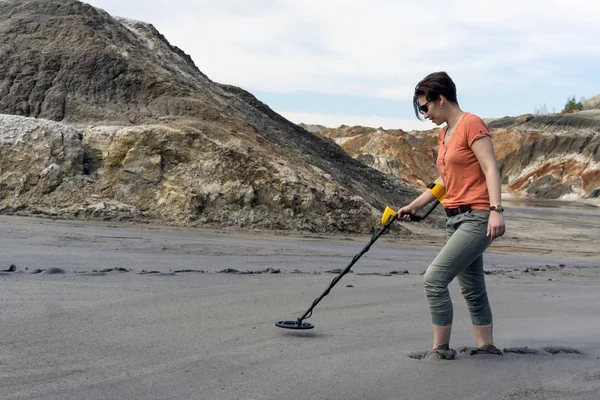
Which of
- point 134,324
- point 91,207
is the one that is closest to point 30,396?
point 134,324

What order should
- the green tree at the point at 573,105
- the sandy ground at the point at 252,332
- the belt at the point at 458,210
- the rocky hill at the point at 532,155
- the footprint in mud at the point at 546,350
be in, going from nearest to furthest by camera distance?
the sandy ground at the point at 252,332 < the belt at the point at 458,210 < the footprint in mud at the point at 546,350 < the rocky hill at the point at 532,155 < the green tree at the point at 573,105

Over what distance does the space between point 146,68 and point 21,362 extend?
19.2 metres

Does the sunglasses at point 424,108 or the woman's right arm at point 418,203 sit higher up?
the sunglasses at point 424,108

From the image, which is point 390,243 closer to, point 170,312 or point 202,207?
point 202,207

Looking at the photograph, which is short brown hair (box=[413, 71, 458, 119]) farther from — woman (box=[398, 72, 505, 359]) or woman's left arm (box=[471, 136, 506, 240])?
woman's left arm (box=[471, 136, 506, 240])

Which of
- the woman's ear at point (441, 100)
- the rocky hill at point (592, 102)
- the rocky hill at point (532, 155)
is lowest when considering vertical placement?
the woman's ear at point (441, 100)

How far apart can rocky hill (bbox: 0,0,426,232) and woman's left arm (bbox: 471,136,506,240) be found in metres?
12.9

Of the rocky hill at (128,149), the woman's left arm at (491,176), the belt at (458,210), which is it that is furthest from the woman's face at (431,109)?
the rocky hill at (128,149)

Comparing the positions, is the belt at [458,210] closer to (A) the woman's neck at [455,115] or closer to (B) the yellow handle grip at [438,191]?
(B) the yellow handle grip at [438,191]

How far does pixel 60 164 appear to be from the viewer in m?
17.5

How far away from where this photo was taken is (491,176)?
4383 mm

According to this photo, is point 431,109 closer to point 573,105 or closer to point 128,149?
point 128,149

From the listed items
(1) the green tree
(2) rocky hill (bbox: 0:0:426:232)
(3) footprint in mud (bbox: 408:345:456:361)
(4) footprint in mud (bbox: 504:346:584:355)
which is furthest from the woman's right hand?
(1) the green tree

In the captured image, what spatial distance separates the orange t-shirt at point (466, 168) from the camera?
4.50m
